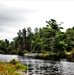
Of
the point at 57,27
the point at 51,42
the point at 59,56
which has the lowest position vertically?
the point at 59,56

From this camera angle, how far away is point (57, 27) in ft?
319

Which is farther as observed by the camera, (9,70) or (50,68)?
(50,68)

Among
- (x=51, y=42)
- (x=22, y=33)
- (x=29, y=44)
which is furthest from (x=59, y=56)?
(x=22, y=33)

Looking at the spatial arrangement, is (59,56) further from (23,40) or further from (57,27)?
(23,40)

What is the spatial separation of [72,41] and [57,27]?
10018mm

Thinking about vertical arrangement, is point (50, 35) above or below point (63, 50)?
above

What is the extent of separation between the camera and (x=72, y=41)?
102 meters

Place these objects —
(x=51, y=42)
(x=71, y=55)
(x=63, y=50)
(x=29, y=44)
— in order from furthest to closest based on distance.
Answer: (x=29, y=44)
(x=51, y=42)
(x=63, y=50)
(x=71, y=55)

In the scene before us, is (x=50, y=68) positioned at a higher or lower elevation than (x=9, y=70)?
lower

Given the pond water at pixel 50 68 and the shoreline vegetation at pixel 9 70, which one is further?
the pond water at pixel 50 68

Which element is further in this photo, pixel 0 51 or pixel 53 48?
pixel 0 51

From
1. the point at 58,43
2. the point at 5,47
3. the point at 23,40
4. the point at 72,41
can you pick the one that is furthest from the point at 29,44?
the point at 58,43

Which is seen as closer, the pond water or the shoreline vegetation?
the shoreline vegetation

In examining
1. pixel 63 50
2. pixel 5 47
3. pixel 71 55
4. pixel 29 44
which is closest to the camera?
pixel 71 55
